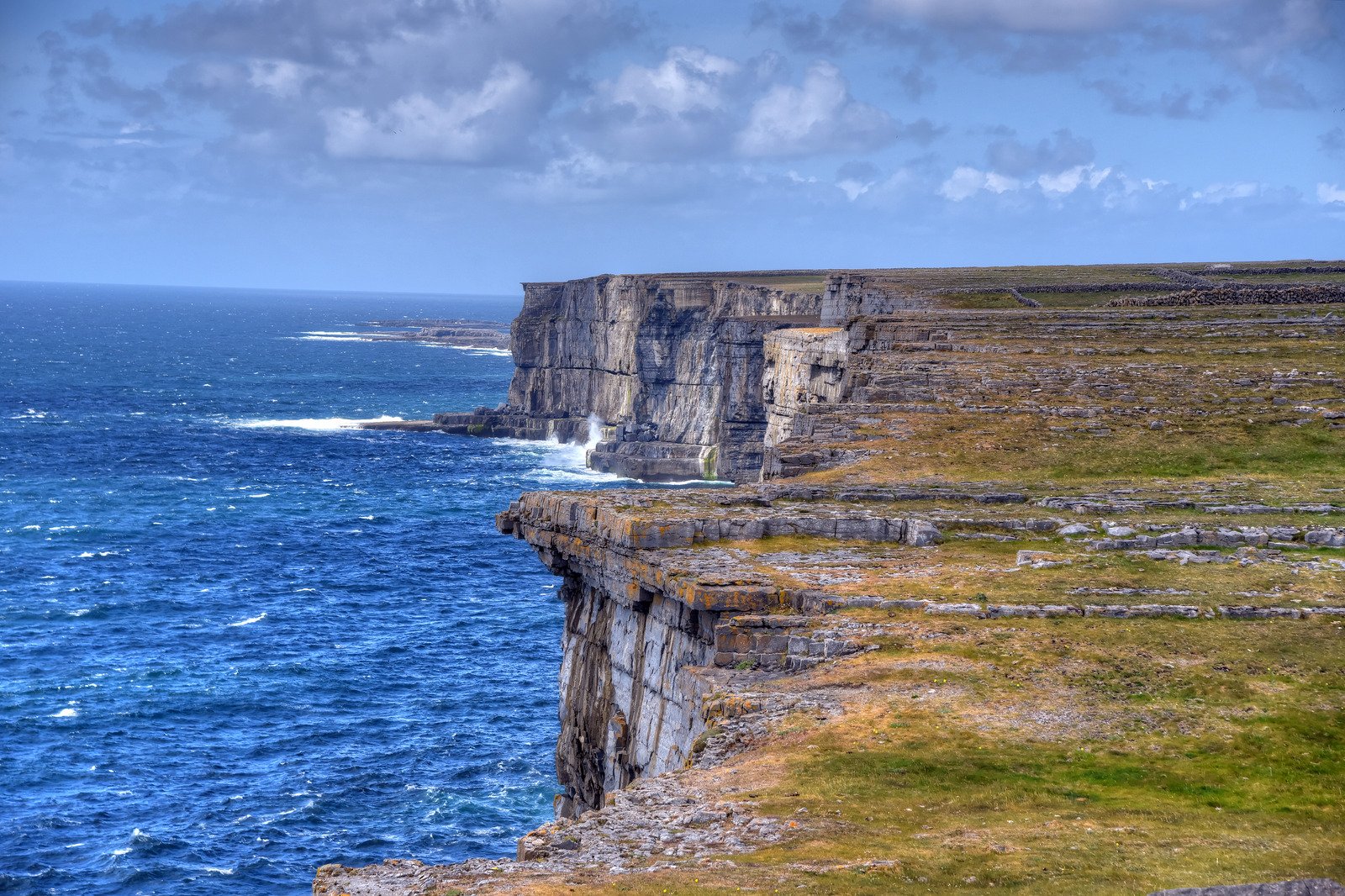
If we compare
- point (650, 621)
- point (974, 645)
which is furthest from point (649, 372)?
point (974, 645)

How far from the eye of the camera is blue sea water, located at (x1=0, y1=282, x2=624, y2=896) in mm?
45938

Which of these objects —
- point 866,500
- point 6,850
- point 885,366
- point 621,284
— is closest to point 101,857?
point 6,850

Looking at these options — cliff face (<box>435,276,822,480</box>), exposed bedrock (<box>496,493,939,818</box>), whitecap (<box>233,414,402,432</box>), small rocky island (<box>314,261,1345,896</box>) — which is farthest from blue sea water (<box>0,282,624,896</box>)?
whitecap (<box>233,414,402,432</box>)

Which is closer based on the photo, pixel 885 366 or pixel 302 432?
pixel 885 366

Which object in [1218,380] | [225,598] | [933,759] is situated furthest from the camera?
[225,598]

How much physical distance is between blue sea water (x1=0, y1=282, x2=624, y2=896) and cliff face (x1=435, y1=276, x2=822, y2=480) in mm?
20026

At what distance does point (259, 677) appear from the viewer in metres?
63.7

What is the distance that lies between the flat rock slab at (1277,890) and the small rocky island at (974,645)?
83 millimetres

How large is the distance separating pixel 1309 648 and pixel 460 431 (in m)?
144

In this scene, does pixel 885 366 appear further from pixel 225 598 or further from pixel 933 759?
pixel 225 598

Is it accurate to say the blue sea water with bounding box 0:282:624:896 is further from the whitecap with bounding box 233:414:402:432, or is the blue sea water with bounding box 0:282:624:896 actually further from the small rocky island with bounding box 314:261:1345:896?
the whitecap with bounding box 233:414:402:432

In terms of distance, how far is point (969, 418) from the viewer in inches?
1775

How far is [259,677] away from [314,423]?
110206mm

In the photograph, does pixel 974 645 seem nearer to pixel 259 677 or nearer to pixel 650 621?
pixel 650 621
